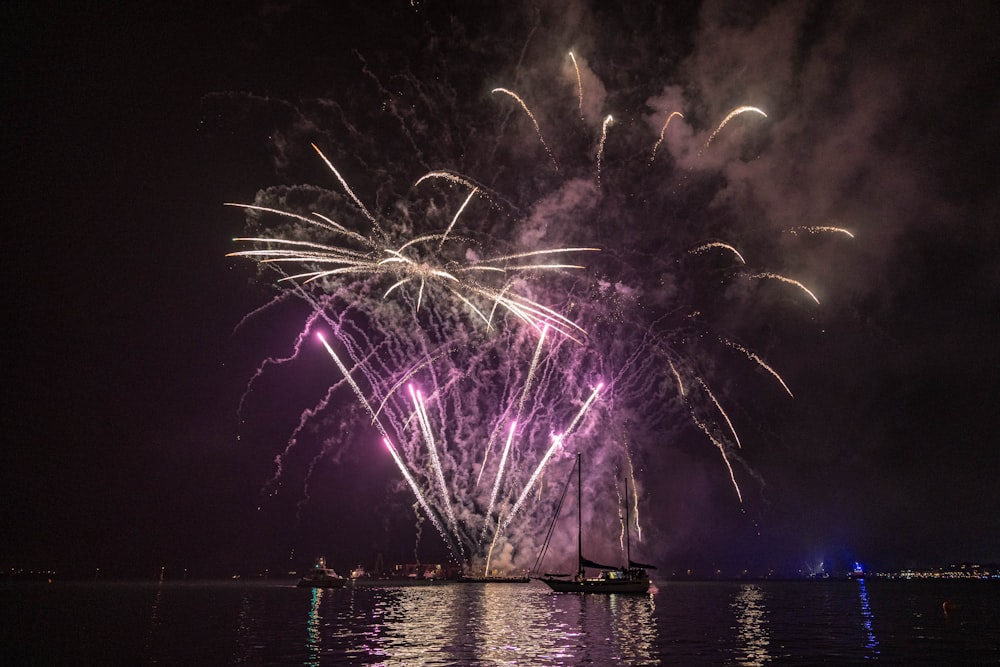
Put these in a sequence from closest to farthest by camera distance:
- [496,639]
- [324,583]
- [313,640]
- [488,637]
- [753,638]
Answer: [496,639] → [313,640] → [488,637] → [753,638] → [324,583]

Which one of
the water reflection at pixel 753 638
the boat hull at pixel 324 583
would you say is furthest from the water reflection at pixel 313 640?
the boat hull at pixel 324 583

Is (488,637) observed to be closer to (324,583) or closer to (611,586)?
(611,586)

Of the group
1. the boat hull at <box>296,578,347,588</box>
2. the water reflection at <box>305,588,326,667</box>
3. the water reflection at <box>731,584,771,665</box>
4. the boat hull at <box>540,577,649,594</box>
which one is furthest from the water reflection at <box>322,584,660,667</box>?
the boat hull at <box>296,578,347,588</box>

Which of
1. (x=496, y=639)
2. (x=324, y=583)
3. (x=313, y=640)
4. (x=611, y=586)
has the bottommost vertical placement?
(x=313, y=640)

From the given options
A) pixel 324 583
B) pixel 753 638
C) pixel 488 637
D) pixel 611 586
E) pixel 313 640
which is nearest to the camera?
pixel 313 640

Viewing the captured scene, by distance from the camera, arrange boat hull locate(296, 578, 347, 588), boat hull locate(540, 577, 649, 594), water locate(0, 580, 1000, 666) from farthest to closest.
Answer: boat hull locate(296, 578, 347, 588), boat hull locate(540, 577, 649, 594), water locate(0, 580, 1000, 666)

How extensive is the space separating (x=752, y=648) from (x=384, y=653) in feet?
59.8

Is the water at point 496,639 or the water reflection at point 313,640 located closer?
the water reflection at point 313,640

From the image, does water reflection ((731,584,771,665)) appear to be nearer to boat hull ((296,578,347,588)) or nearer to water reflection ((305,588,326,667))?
water reflection ((305,588,326,667))

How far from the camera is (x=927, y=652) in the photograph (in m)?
37.2

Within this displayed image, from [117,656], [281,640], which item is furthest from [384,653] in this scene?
[117,656]

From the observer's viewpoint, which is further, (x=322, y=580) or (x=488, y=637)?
(x=322, y=580)

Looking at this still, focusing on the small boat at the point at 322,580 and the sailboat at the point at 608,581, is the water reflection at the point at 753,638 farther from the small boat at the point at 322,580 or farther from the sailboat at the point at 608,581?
the small boat at the point at 322,580

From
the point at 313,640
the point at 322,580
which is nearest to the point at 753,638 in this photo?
the point at 313,640
